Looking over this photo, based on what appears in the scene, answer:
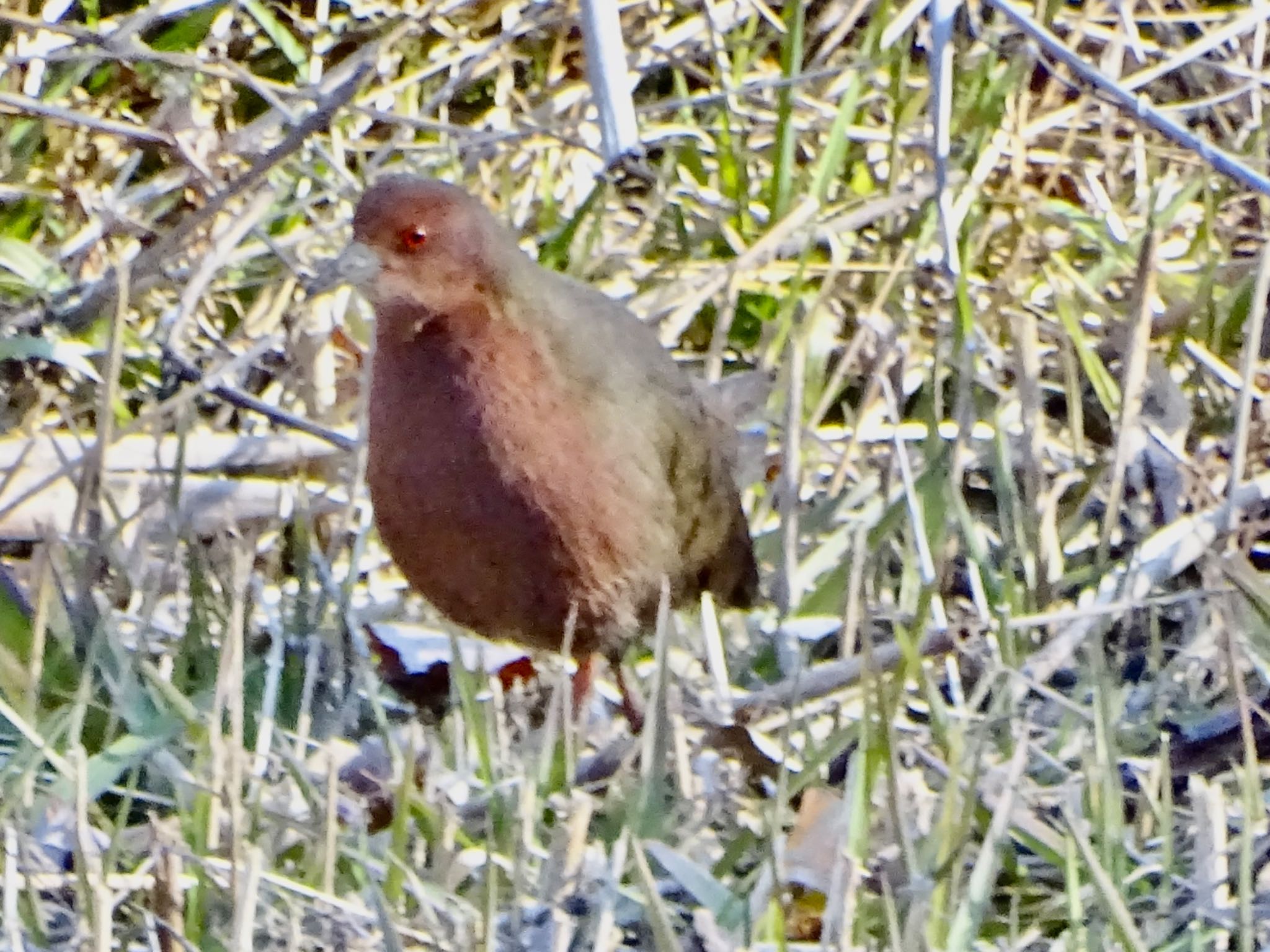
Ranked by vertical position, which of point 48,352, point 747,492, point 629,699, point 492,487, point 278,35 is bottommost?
point 629,699

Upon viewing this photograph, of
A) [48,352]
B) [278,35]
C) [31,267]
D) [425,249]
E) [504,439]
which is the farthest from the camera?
[278,35]

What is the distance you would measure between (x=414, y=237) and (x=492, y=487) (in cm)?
43

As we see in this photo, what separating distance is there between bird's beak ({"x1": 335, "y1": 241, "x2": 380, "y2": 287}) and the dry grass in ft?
0.85

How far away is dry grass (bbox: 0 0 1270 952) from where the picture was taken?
2.50m

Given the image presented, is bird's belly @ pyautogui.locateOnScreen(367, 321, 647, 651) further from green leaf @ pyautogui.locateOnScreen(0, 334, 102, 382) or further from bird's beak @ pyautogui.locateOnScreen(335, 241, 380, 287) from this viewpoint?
green leaf @ pyautogui.locateOnScreen(0, 334, 102, 382)

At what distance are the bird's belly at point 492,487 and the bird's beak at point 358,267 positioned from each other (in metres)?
0.14

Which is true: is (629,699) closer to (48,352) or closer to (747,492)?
(747,492)

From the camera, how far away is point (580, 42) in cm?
486

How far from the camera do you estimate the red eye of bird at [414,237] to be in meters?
3.25

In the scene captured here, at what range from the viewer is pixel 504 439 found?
312 cm

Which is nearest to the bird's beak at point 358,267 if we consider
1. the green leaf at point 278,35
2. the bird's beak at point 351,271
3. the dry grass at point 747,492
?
the bird's beak at point 351,271

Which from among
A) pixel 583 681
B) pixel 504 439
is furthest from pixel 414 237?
pixel 583 681

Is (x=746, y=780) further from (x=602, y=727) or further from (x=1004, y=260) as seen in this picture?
(x=1004, y=260)

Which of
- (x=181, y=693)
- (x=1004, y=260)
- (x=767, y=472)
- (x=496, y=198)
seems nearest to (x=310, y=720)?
(x=181, y=693)
